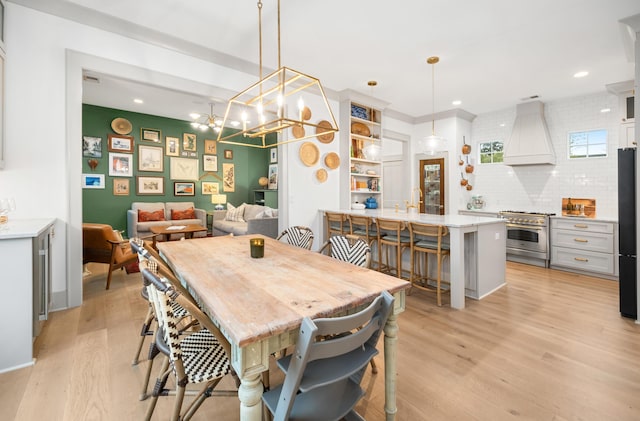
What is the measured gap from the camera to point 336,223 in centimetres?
477

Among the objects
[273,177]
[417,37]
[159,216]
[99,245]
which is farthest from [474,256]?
[159,216]

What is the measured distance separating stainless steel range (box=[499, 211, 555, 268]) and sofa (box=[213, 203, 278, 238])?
4121 millimetres

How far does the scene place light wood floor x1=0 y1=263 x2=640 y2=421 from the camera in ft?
5.35

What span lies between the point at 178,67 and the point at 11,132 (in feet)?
5.62

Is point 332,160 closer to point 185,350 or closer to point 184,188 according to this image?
point 185,350

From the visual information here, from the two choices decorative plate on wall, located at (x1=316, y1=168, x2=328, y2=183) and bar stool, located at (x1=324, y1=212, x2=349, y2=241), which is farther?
decorative plate on wall, located at (x1=316, y1=168, x2=328, y2=183)

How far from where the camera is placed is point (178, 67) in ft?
11.5

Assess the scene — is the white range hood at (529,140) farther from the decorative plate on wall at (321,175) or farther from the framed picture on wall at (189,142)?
the framed picture on wall at (189,142)

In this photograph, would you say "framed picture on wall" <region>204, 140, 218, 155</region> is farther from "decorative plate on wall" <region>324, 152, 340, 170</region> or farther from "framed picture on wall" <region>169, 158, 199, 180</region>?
"decorative plate on wall" <region>324, 152, 340, 170</region>

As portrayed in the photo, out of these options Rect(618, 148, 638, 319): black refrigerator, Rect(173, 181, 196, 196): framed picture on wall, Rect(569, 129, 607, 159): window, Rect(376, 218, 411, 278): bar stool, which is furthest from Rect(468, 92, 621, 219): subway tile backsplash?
Rect(173, 181, 196, 196): framed picture on wall

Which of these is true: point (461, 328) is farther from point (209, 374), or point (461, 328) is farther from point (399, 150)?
point (399, 150)

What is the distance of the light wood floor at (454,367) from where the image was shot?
1.63 metres

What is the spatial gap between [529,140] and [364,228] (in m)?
3.62

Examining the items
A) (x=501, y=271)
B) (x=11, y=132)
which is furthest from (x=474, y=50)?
(x=11, y=132)
